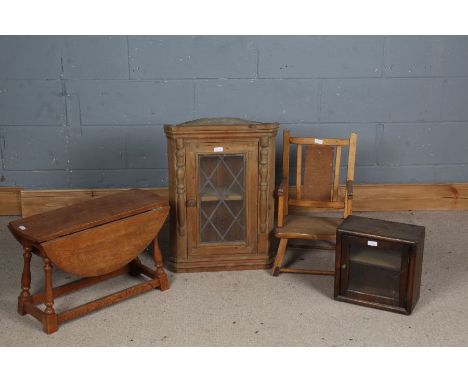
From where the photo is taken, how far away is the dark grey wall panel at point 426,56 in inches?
180

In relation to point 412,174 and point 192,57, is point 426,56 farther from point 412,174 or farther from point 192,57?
point 192,57

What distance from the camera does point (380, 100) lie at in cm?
466

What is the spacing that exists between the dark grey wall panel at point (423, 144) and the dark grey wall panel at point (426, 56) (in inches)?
15.1

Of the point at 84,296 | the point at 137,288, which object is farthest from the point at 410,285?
the point at 84,296

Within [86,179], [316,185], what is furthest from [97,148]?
[316,185]

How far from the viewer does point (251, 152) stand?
3709 millimetres

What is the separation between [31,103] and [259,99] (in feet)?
5.21

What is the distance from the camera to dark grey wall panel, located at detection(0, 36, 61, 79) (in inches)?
173

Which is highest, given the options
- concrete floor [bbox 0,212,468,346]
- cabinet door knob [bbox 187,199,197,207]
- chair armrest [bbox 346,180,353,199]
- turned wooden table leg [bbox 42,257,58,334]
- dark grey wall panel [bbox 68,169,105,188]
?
chair armrest [bbox 346,180,353,199]

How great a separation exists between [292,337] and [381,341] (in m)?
0.42

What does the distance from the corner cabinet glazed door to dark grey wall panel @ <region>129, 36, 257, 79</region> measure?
3.34 ft

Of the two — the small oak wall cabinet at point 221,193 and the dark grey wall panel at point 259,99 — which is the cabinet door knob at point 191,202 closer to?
the small oak wall cabinet at point 221,193

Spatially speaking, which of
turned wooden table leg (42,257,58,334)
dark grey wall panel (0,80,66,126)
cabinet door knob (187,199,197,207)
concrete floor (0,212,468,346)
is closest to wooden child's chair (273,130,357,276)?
concrete floor (0,212,468,346)

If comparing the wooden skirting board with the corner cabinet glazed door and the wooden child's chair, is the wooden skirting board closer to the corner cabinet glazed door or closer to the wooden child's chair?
the wooden child's chair
